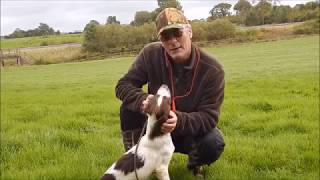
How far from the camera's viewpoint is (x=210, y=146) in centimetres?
549

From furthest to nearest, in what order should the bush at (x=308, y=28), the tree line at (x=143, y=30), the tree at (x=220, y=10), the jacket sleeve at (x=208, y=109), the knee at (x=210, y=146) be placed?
1. the bush at (x=308, y=28)
2. the tree line at (x=143, y=30)
3. the tree at (x=220, y=10)
4. the knee at (x=210, y=146)
5. the jacket sleeve at (x=208, y=109)

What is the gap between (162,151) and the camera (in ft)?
15.4

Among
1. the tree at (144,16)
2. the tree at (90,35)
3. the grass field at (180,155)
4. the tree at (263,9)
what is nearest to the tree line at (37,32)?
the tree at (90,35)

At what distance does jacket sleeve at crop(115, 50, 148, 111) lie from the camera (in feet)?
17.4

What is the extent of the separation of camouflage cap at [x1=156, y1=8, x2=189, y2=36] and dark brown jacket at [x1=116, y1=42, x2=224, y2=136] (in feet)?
1.66

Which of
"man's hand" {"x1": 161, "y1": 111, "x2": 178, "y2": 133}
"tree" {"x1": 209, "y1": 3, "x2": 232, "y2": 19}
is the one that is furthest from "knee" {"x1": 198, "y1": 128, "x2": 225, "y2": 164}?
"tree" {"x1": 209, "y1": 3, "x2": 232, "y2": 19}

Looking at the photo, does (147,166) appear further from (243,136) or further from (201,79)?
(243,136)

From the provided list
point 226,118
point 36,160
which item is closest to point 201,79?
point 36,160

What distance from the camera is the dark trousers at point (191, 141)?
5508 millimetres

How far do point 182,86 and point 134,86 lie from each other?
0.61 m

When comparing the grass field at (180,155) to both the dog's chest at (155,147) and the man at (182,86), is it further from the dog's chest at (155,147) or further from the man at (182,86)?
the dog's chest at (155,147)

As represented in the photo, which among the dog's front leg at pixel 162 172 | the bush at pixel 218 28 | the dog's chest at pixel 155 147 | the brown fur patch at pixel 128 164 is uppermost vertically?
the bush at pixel 218 28

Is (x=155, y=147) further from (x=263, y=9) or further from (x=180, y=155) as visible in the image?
(x=263, y=9)

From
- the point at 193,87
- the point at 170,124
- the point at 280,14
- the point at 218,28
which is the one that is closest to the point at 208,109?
the point at 193,87
